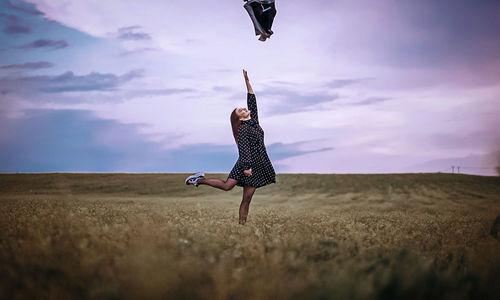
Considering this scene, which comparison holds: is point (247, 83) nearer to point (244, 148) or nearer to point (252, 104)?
point (252, 104)

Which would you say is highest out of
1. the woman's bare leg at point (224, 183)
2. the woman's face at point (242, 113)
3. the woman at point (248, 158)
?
the woman's face at point (242, 113)

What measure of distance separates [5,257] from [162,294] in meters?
2.14

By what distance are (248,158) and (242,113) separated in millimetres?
999

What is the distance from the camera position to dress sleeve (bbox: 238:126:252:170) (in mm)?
8133

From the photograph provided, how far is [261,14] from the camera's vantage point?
8.34 meters

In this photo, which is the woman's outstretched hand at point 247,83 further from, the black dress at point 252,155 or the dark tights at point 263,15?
the dark tights at point 263,15

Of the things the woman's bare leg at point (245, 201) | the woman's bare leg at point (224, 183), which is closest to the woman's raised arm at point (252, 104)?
the woman's bare leg at point (224, 183)

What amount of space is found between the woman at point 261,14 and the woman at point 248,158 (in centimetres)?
102

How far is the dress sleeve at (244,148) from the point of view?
8133 mm

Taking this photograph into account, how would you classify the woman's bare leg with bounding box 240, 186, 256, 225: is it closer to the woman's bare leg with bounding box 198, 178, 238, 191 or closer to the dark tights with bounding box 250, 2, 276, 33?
the woman's bare leg with bounding box 198, 178, 238, 191

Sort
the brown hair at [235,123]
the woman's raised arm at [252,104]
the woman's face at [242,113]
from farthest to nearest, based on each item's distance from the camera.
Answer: the woman's raised arm at [252,104]
the brown hair at [235,123]
the woman's face at [242,113]

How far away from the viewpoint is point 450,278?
3318 mm

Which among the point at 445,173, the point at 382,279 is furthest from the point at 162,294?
the point at 445,173

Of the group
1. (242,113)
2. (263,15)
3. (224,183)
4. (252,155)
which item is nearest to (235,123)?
(242,113)
